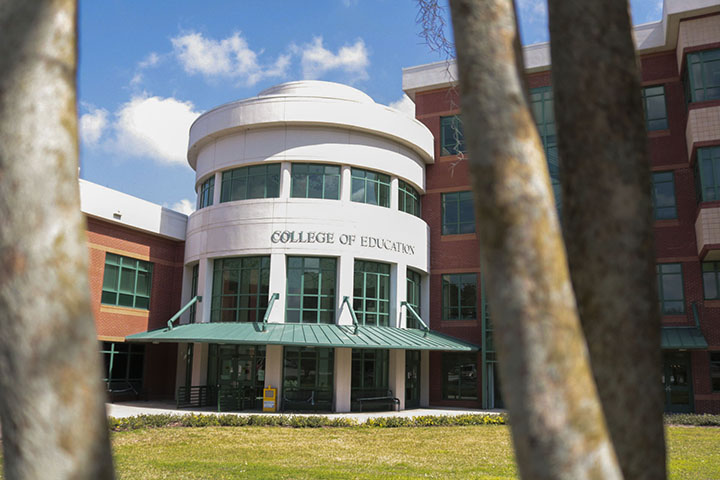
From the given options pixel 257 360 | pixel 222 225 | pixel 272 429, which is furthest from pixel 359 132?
pixel 272 429

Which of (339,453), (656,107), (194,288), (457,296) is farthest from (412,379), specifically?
(656,107)

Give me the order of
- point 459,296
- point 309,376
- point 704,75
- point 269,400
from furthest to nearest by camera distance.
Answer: point 459,296 < point 704,75 < point 309,376 < point 269,400

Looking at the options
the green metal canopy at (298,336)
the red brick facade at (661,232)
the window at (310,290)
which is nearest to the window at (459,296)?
the red brick facade at (661,232)

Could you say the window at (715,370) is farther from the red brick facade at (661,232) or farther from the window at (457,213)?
the window at (457,213)

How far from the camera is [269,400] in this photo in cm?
2314

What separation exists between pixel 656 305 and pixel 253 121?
23540mm

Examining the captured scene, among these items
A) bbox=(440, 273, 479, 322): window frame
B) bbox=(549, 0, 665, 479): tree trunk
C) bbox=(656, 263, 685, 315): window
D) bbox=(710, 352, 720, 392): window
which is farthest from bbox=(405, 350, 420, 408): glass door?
bbox=(549, 0, 665, 479): tree trunk

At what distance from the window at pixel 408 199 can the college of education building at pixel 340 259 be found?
0.10 metres

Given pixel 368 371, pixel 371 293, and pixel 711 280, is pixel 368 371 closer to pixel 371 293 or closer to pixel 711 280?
pixel 371 293

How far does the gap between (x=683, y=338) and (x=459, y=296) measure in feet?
30.0

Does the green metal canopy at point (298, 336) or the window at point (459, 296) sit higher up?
the window at point (459, 296)

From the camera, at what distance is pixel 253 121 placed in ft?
83.3

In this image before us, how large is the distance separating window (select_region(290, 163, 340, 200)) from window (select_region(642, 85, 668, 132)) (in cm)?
1354

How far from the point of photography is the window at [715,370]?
80.0ft
